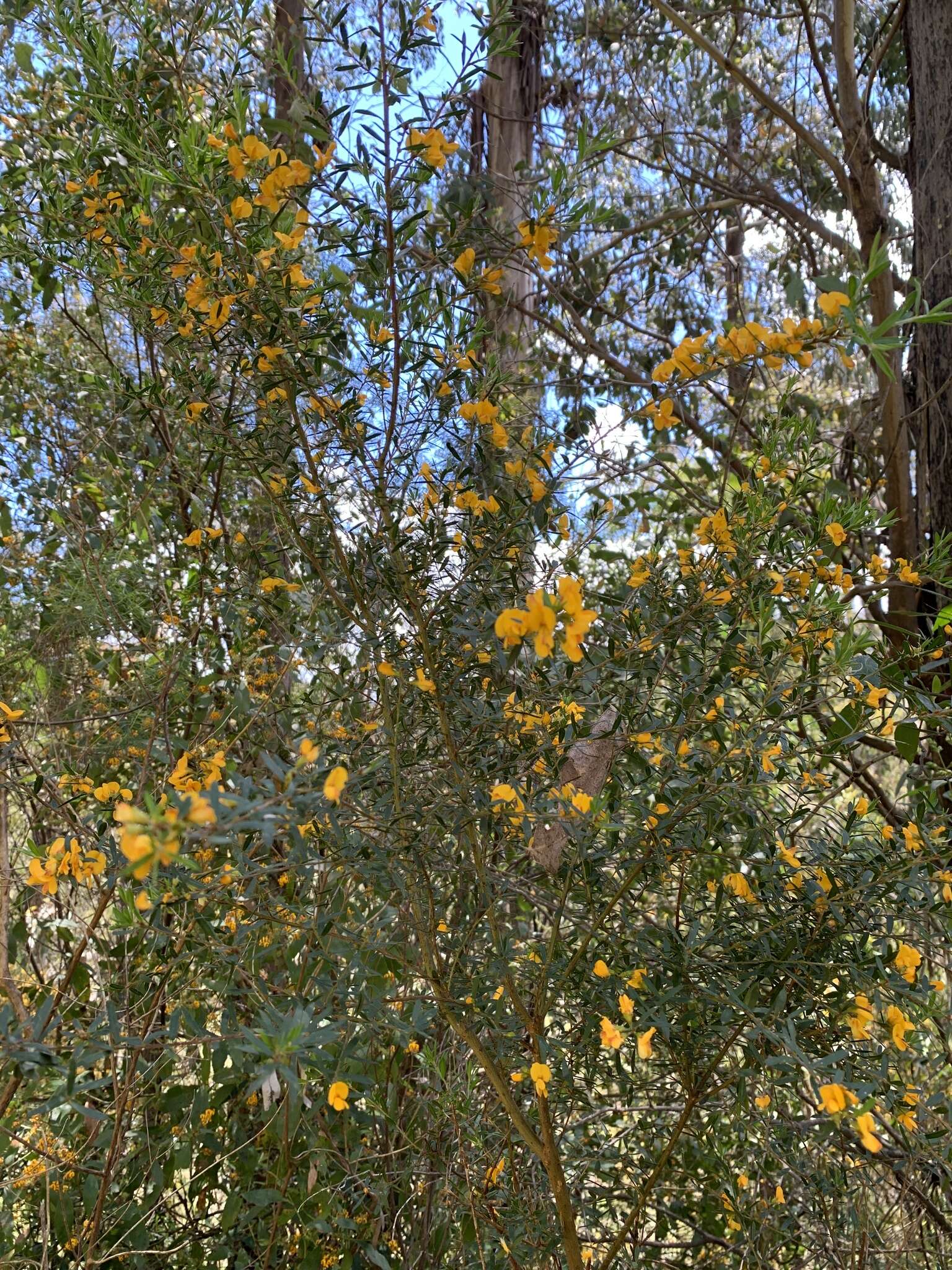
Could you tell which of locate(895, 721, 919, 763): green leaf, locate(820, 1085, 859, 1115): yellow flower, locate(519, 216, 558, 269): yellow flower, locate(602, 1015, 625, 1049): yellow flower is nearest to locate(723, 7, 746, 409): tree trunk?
locate(895, 721, 919, 763): green leaf

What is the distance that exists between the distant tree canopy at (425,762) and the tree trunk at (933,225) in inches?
3.4

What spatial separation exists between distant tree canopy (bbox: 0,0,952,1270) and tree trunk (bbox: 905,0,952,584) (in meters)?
0.09

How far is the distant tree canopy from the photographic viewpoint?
50.9 inches

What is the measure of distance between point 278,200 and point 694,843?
1038mm

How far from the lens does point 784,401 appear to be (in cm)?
145

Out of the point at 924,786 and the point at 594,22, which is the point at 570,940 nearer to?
the point at 924,786

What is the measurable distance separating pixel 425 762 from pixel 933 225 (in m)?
2.02

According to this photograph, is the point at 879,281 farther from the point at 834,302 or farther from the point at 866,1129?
the point at 866,1129

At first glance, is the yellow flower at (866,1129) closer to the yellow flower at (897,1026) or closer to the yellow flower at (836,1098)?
the yellow flower at (836,1098)

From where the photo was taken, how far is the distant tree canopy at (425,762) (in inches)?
50.9

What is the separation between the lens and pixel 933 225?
2488 mm

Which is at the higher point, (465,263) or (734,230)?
(734,230)

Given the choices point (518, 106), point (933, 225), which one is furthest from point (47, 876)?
point (518, 106)

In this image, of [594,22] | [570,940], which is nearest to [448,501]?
[570,940]
